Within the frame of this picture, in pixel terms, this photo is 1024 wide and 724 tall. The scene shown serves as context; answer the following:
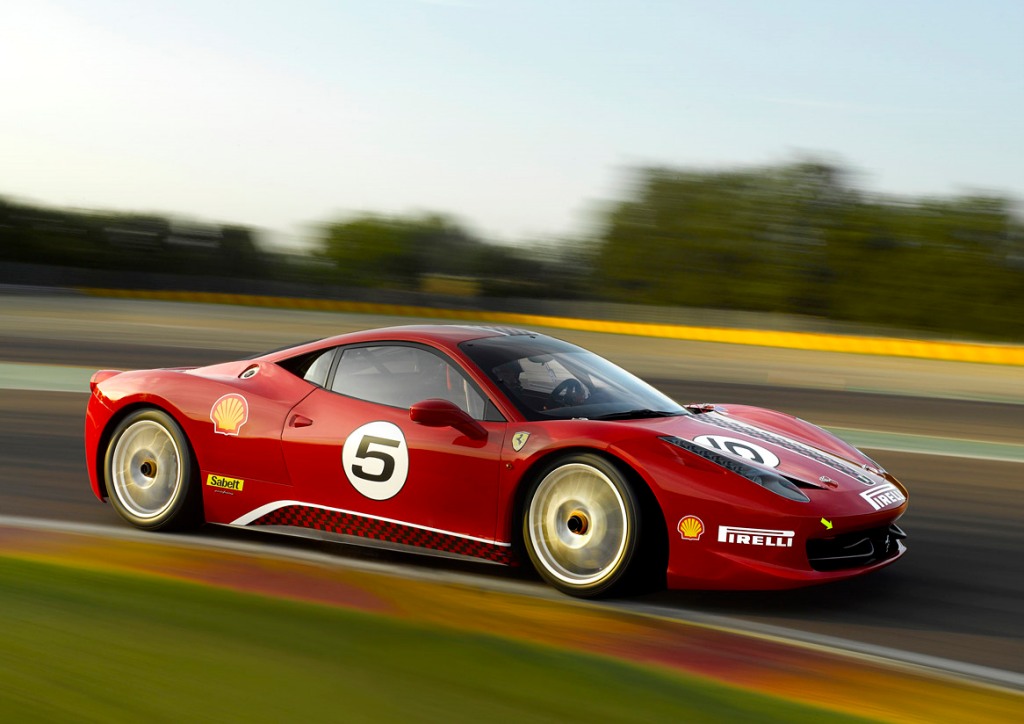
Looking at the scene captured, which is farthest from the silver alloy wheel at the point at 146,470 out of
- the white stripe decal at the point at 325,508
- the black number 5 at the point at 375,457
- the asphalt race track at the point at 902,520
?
the black number 5 at the point at 375,457

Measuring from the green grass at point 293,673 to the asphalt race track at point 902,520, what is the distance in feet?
3.40

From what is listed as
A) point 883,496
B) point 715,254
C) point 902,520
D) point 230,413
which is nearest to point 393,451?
point 230,413

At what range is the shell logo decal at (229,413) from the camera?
5.78 m

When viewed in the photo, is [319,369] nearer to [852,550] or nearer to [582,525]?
[582,525]

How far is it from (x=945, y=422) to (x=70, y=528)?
34.5 feet

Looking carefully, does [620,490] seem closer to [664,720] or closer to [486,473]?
[486,473]

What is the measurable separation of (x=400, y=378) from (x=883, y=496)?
2.34 meters

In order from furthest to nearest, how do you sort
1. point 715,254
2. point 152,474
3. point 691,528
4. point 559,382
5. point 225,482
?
1. point 715,254
2. point 152,474
3. point 225,482
4. point 559,382
5. point 691,528

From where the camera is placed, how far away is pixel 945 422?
13438 millimetres

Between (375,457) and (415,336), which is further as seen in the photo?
(415,336)

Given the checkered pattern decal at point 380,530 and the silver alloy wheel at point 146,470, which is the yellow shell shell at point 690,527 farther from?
the silver alloy wheel at point 146,470

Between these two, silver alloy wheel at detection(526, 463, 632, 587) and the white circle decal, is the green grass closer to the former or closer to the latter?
silver alloy wheel at detection(526, 463, 632, 587)

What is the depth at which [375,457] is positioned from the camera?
532 cm

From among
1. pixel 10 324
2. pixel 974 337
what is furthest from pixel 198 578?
pixel 974 337
